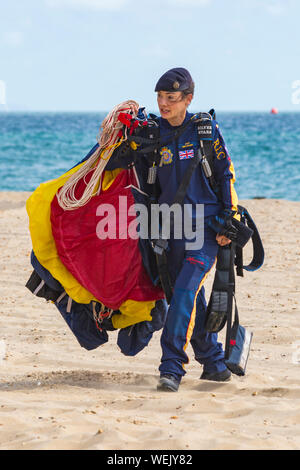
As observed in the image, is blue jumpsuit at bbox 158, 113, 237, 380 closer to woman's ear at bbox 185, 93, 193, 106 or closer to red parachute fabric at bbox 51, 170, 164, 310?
woman's ear at bbox 185, 93, 193, 106

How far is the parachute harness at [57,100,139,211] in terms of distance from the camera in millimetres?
4910

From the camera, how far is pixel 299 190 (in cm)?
1944

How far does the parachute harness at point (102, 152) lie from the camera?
491 cm

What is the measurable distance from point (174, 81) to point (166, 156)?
0.48 m

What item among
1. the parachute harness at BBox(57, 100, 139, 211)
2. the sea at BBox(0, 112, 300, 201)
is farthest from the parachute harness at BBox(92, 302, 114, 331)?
the sea at BBox(0, 112, 300, 201)

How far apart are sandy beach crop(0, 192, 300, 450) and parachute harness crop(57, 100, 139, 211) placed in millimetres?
1256

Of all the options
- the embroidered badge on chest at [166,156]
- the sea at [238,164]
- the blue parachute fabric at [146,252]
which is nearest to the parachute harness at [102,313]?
the blue parachute fabric at [146,252]

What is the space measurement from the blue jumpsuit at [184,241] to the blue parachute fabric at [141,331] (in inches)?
8.1

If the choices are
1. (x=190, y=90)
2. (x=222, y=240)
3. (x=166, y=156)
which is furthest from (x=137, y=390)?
(x=190, y=90)

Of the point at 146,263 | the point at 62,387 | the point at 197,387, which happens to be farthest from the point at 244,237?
the point at 62,387

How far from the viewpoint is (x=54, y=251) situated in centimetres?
502

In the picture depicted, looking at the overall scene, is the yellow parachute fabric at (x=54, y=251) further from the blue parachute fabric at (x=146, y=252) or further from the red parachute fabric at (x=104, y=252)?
the blue parachute fabric at (x=146, y=252)

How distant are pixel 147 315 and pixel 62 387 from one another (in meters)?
0.73
